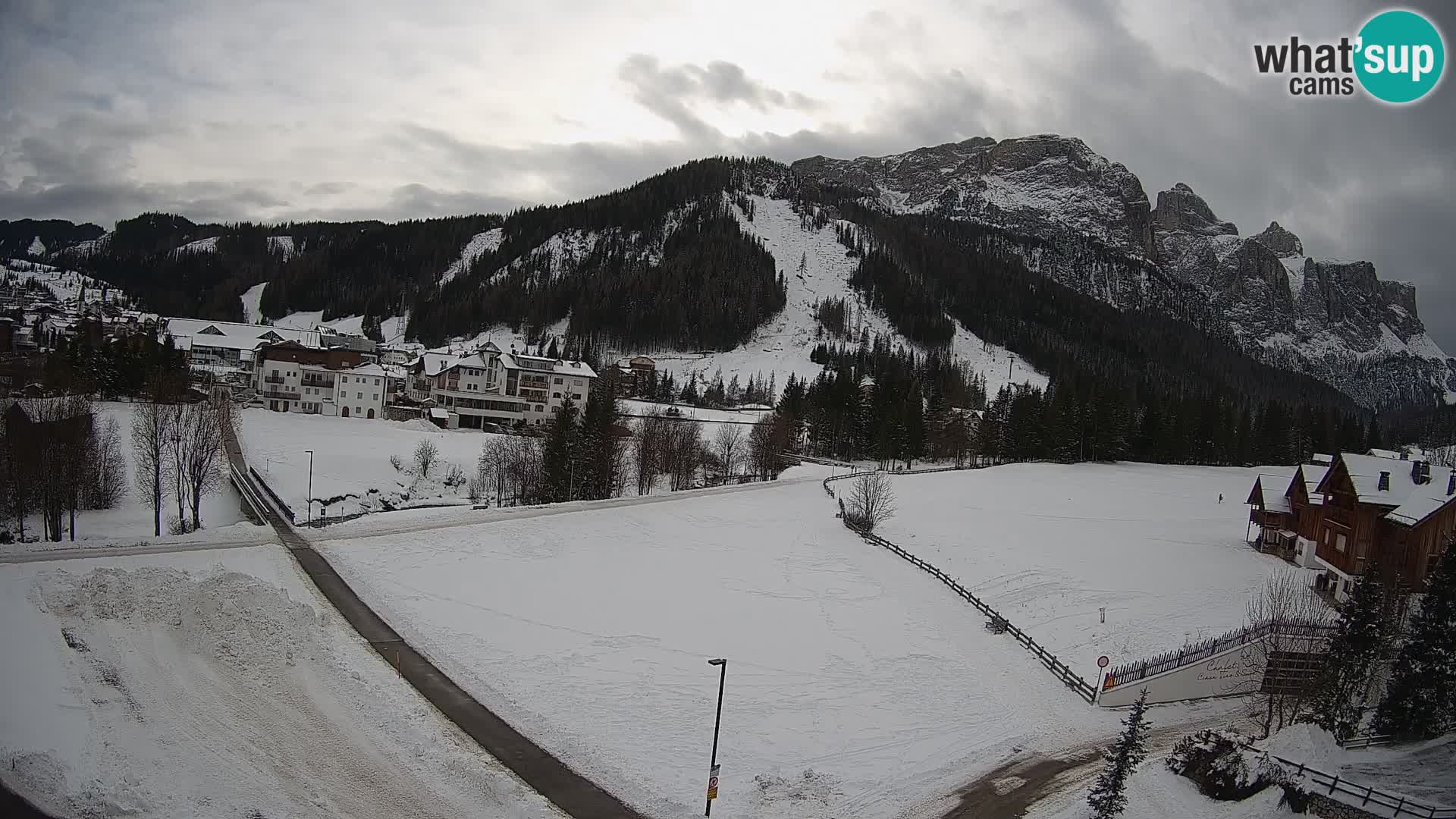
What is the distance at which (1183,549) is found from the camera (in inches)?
1901

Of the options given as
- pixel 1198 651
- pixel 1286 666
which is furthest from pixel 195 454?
pixel 1286 666

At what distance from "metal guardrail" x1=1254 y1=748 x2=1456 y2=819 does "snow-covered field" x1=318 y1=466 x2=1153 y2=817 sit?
281 inches

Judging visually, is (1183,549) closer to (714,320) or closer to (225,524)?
(225,524)

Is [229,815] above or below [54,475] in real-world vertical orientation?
below

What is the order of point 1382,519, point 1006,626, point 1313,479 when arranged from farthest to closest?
point 1313,479 < point 1382,519 < point 1006,626

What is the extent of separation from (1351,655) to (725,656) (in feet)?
68.5

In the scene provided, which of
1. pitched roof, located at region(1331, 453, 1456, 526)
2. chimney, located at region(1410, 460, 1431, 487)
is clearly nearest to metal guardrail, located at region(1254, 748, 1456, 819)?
pitched roof, located at region(1331, 453, 1456, 526)

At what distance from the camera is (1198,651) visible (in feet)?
101

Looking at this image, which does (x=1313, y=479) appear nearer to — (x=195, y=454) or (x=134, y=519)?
(x=195, y=454)

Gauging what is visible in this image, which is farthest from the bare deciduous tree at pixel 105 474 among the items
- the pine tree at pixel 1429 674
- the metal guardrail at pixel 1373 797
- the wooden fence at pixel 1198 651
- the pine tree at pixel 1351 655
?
the pine tree at pixel 1429 674

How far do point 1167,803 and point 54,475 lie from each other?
166ft

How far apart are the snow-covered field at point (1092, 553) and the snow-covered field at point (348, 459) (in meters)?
34.9

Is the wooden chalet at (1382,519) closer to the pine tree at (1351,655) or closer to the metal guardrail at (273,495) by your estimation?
the pine tree at (1351,655)

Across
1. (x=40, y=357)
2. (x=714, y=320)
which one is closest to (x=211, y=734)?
(x=40, y=357)
